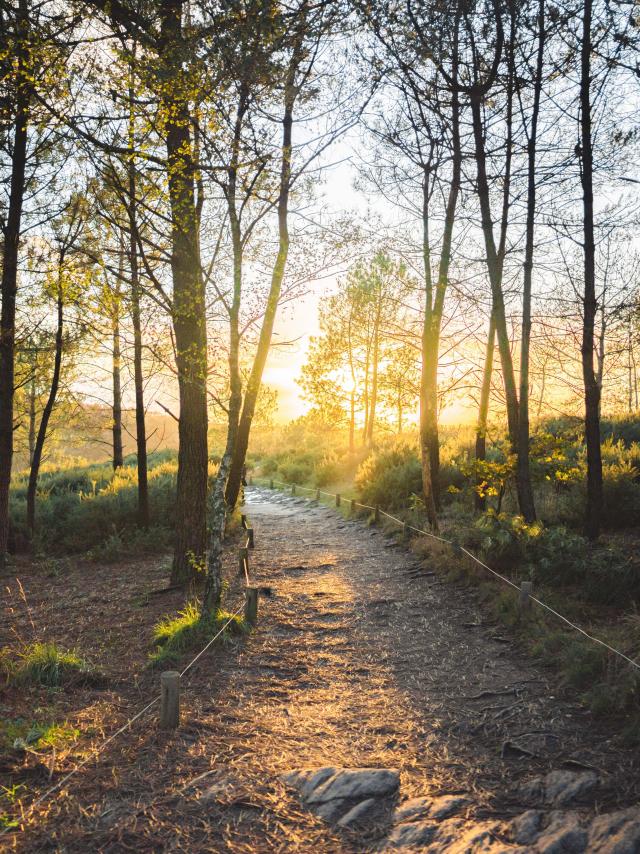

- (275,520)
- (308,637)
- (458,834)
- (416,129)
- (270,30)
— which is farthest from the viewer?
(275,520)

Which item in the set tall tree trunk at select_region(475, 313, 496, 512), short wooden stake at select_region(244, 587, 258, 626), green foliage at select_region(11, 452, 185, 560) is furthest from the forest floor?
tall tree trunk at select_region(475, 313, 496, 512)

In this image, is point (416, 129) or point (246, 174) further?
point (416, 129)

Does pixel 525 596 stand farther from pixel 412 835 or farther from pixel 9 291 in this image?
pixel 9 291

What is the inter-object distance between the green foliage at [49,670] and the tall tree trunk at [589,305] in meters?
9.04

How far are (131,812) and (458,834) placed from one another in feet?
7.43

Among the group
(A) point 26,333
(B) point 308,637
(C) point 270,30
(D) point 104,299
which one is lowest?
(B) point 308,637

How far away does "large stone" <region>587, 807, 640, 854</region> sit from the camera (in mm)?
3142

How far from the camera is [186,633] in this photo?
275 inches

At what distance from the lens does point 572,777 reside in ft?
13.1

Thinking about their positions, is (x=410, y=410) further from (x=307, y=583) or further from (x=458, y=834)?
(x=458, y=834)

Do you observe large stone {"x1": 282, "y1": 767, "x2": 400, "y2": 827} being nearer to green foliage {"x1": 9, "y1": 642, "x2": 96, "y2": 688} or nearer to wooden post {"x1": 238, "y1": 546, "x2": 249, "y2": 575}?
green foliage {"x1": 9, "y1": 642, "x2": 96, "y2": 688}

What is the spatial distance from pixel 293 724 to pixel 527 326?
920 centimetres

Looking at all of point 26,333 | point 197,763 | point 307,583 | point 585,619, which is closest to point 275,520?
point 307,583

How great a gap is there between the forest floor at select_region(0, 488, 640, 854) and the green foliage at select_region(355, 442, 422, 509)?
7.13 m
